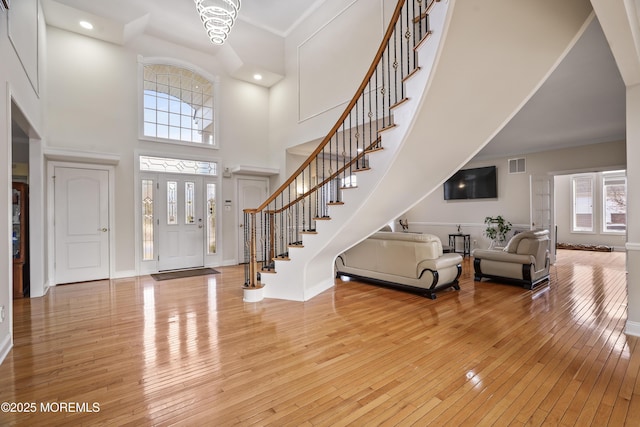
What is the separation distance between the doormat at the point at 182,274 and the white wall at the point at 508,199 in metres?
6.58

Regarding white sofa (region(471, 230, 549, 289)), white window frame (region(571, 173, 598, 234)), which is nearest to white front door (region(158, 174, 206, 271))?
white sofa (region(471, 230, 549, 289))

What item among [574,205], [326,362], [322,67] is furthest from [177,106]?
[574,205]

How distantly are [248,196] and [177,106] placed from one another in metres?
2.52

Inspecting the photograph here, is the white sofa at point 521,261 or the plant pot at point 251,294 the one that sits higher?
the white sofa at point 521,261

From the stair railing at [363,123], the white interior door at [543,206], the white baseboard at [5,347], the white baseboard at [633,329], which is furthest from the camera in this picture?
the white interior door at [543,206]

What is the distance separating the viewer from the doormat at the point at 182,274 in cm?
573

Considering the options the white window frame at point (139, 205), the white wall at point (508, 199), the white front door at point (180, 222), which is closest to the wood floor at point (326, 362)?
the white window frame at point (139, 205)

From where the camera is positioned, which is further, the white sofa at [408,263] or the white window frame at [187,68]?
the white window frame at [187,68]

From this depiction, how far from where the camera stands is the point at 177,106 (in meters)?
6.61

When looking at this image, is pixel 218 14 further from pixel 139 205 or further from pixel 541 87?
pixel 541 87

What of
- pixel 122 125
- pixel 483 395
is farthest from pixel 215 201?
pixel 483 395

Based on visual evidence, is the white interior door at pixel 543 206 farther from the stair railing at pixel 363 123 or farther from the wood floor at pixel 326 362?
the stair railing at pixel 363 123

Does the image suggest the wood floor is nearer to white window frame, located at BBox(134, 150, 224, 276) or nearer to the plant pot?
the plant pot

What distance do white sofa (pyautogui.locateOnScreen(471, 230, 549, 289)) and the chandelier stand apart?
5616 millimetres
